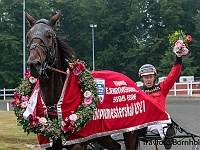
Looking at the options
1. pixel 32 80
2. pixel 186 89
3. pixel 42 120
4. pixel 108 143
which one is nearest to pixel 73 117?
pixel 42 120

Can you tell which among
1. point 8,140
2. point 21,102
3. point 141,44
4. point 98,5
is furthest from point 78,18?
point 21,102

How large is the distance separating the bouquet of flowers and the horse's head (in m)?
2.67

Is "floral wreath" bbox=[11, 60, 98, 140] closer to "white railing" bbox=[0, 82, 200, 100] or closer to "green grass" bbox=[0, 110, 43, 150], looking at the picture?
"green grass" bbox=[0, 110, 43, 150]

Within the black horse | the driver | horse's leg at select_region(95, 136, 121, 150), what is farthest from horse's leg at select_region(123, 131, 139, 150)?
the black horse

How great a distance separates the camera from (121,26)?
2156 inches

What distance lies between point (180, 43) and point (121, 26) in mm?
48376

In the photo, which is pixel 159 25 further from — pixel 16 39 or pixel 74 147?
pixel 74 147

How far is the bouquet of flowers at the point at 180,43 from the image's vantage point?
6.79m

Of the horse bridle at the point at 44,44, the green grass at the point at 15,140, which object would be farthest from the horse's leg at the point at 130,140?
the green grass at the point at 15,140

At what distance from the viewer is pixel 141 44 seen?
5369 cm

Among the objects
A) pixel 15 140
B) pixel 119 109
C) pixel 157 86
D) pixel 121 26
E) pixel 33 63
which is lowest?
pixel 15 140

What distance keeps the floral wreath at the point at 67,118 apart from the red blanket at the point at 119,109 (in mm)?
324

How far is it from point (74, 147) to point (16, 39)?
137ft

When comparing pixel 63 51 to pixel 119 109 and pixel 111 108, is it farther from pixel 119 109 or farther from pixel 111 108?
pixel 119 109
